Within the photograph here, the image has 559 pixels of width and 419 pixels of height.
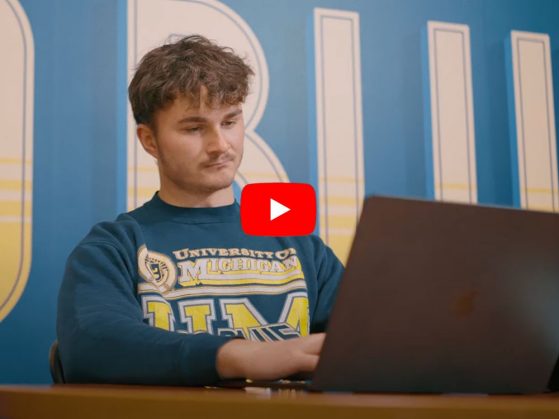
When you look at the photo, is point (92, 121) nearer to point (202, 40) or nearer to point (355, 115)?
point (202, 40)

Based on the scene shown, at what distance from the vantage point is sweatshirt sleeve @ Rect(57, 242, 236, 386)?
82 cm

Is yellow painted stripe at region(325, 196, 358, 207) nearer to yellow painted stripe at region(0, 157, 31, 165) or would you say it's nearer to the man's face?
the man's face

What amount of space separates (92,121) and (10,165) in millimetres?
242

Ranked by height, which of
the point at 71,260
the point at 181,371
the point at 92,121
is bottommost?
the point at 181,371

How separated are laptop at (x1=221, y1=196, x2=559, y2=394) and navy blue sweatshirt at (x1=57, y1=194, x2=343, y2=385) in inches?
15.5

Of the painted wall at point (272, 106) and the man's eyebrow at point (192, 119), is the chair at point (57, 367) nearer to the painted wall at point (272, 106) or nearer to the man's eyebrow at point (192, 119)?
the man's eyebrow at point (192, 119)

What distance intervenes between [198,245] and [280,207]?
0.50m

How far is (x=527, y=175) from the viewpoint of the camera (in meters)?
2.39

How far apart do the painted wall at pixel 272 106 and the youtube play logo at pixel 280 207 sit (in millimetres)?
52

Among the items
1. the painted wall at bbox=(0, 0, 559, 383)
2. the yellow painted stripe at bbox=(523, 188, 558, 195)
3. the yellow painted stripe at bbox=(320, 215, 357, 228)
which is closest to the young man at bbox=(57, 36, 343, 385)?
the painted wall at bbox=(0, 0, 559, 383)

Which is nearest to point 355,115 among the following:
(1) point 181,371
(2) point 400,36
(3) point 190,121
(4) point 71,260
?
(2) point 400,36

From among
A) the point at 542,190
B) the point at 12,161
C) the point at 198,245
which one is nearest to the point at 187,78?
the point at 198,245

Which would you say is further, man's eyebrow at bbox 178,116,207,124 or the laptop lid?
man's eyebrow at bbox 178,116,207,124

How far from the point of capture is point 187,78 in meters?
1.43
